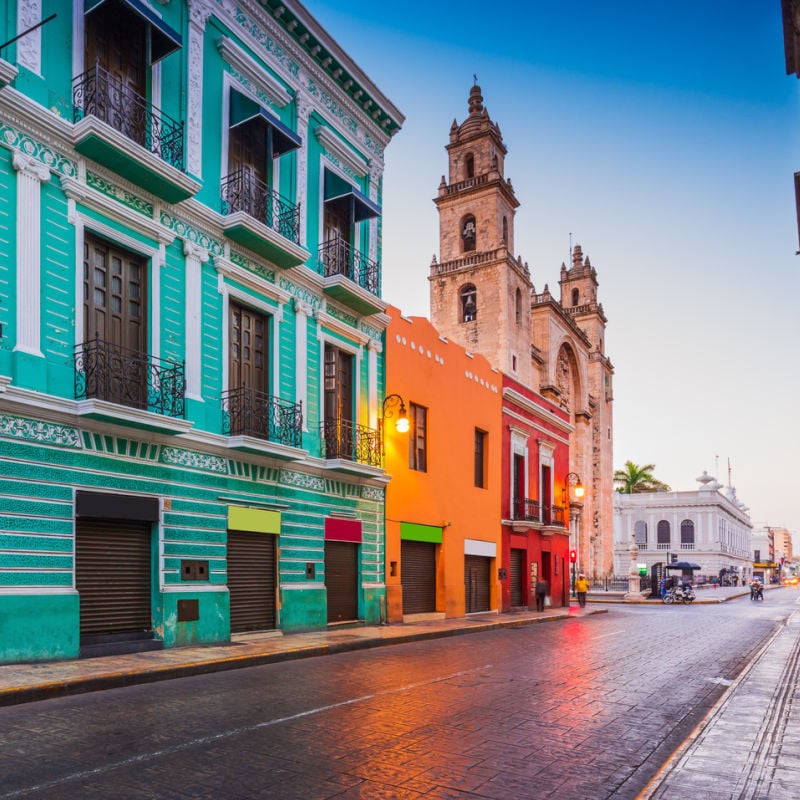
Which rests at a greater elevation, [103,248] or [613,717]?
[103,248]

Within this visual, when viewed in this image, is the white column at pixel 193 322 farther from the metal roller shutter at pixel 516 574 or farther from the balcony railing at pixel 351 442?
the metal roller shutter at pixel 516 574

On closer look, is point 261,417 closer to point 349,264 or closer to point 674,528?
point 349,264

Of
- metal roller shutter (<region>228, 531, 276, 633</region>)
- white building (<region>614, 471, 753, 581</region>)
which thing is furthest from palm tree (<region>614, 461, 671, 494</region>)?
metal roller shutter (<region>228, 531, 276, 633</region>)

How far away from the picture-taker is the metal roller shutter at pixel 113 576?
12.3m

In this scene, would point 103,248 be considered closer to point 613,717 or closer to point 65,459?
point 65,459

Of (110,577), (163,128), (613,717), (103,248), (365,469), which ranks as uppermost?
(163,128)

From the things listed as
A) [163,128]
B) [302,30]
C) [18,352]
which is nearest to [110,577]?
[18,352]

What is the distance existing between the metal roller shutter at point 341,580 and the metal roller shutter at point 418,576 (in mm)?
2488

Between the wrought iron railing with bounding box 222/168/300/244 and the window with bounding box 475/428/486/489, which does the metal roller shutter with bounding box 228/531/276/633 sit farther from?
the window with bounding box 475/428/486/489

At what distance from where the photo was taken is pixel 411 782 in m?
5.89

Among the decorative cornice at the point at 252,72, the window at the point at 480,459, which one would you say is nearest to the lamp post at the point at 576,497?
the window at the point at 480,459

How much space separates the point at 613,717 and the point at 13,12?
1221 centimetres

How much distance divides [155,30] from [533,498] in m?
22.1

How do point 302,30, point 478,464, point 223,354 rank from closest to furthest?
point 223,354, point 302,30, point 478,464
